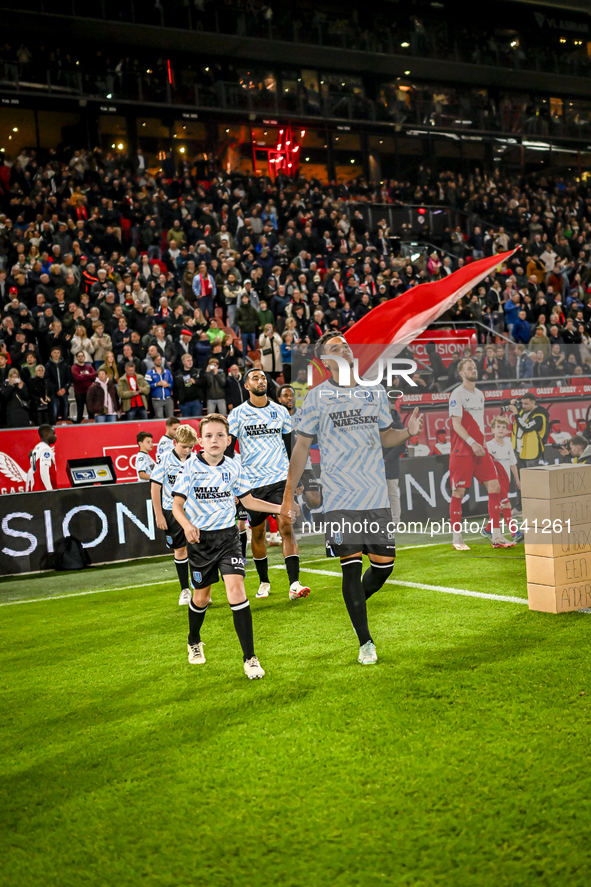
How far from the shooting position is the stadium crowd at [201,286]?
51.4 ft

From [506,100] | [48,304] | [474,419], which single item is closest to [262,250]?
[48,304]

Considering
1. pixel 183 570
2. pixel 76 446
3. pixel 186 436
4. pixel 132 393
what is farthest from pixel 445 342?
pixel 186 436

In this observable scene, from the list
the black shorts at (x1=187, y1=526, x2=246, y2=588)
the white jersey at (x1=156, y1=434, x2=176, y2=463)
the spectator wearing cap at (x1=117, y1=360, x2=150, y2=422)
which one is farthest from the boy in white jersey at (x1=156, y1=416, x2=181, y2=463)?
the spectator wearing cap at (x1=117, y1=360, x2=150, y2=422)

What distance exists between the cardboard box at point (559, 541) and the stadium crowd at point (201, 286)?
32.4ft

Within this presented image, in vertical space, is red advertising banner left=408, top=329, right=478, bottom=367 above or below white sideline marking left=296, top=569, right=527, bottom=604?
above

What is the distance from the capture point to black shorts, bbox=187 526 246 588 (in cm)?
564

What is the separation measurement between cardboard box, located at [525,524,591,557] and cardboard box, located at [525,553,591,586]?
0.05 metres

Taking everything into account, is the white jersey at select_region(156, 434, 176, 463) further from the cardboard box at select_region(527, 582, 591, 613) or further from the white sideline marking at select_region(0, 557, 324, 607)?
the cardboard box at select_region(527, 582, 591, 613)

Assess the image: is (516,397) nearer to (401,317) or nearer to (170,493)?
(401,317)

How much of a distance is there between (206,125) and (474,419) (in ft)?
94.7

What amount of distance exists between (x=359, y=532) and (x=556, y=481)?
87.8 inches

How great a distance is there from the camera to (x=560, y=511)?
663 cm

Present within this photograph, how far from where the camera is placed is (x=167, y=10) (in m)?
31.4

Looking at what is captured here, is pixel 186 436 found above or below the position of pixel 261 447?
above
